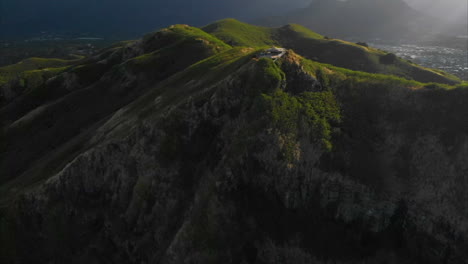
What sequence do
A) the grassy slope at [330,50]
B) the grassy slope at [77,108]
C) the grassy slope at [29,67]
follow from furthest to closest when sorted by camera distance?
the grassy slope at [29,67] < the grassy slope at [330,50] < the grassy slope at [77,108]

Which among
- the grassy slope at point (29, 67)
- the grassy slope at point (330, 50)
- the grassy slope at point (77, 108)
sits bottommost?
the grassy slope at point (29, 67)

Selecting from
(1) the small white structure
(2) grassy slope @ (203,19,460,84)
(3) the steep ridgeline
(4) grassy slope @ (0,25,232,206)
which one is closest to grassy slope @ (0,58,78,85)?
(4) grassy slope @ (0,25,232,206)

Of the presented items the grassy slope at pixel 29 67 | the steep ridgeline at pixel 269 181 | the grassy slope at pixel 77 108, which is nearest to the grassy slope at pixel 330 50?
the grassy slope at pixel 77 108

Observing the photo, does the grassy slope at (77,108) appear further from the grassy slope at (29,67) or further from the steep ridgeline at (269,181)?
the grassy slope at (29,67)

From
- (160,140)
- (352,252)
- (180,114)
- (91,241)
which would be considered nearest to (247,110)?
(180,114)

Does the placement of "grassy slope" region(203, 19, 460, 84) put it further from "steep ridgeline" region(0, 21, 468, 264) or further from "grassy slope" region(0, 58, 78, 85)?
"grassy slope" region(0, 58, 78, 85)

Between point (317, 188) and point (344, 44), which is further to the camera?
point (344, 44)

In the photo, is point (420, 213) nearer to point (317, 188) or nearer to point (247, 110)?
point (317, 188)

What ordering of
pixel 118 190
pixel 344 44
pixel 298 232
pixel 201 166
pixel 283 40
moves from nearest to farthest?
1. pixel 298 232
2. pixel 201 166
3. pixel 118 190
4. pixel 344 44
5. pixel 283 40
